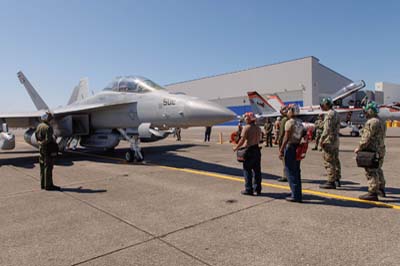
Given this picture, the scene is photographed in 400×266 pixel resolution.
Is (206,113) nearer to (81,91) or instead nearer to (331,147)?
(331,147)

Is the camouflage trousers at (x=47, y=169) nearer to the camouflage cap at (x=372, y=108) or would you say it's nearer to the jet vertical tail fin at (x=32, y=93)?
the camouflage cap at (x=372, y=108)

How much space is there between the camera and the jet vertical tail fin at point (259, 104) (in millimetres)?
26750

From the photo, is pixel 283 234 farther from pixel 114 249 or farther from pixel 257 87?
pixel 257 87

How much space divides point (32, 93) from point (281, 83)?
3594 centimetres

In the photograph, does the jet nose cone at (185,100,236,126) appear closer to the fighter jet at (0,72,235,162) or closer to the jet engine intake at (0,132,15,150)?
the fighter jet at (0,72,235,162)

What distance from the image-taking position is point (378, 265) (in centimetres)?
275

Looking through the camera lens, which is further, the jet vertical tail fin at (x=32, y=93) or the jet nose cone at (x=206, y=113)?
the jet vertical tail fin at (x=32, y=93)

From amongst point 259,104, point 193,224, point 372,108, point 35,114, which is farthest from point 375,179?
point 259,104

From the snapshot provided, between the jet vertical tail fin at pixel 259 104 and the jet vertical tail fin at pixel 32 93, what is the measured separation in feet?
56.9

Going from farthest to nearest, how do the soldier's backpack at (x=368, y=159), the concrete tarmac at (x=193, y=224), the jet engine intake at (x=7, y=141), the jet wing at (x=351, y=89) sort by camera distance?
the jet wing at (x=351, y=89) < the jet engine intake at (x=7, y=141) < the soldier's backpack at (x=368, y=159) < the concrete tarmac at (x=193, y=224)

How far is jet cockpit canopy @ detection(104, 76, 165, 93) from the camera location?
937cm

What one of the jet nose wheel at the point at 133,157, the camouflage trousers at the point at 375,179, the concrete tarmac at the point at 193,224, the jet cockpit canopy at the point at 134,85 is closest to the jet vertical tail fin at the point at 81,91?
the jet cockpit canopy at the point at 134,85

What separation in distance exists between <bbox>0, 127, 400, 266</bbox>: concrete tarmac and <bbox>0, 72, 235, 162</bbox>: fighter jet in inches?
76.2

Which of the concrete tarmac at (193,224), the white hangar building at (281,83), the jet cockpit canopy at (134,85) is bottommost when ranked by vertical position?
the concrete tarmac at (193,224)
